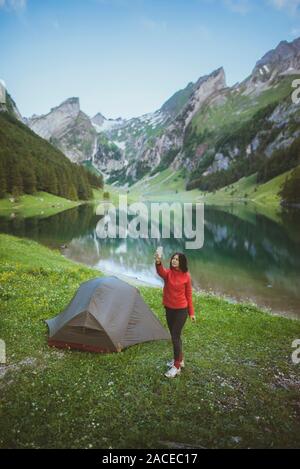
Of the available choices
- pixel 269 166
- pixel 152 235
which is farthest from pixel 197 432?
pixel 269 166

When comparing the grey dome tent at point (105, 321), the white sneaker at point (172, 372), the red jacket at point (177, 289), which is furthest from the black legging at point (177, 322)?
the grey dome tent at point (105, 321)

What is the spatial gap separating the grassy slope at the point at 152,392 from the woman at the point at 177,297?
103 centimetres

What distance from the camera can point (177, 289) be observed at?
1310 cm

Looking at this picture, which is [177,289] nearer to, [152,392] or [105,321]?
[152,392]

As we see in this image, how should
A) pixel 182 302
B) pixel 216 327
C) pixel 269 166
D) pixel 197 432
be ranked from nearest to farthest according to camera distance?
pixel 197 432
pixel 182 302
pixel 216 327
pixel 269 166

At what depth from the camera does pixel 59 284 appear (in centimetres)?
2622

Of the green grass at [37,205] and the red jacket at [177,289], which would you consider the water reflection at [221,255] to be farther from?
the green grass at [37,205]

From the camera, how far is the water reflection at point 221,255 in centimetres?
3600

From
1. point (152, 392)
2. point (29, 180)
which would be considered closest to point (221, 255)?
point (152, 392)

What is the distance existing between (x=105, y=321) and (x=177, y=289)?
4468mm

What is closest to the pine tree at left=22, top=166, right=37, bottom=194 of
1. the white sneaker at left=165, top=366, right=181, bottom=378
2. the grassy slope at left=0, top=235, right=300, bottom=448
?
the grassy slope at left=0, top=235, right=300, bottom=448

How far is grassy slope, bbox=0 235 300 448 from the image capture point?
32.5 ft
